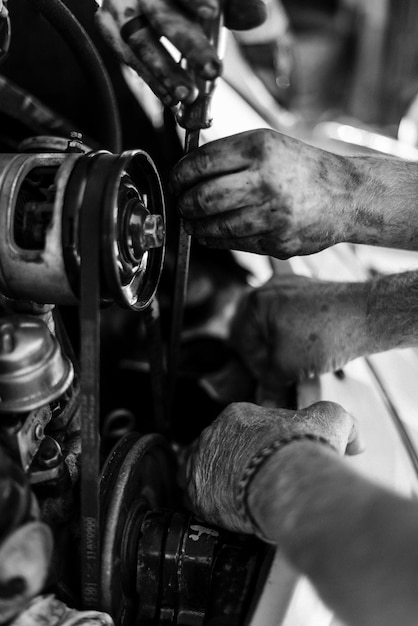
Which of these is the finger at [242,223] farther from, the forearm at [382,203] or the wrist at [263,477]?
the wrist at [263,477]

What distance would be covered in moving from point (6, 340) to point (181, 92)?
401mm

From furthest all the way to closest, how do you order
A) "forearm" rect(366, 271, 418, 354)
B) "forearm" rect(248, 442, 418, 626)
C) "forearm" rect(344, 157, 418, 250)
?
"forearm" rect(366, 271, 418, 354)
"forearm" rect(344, 157, 418, 250)
"forearm" rect(248, 442, 418, 626)

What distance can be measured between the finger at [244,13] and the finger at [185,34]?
0.39ft

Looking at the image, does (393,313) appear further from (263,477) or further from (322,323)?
(263,477)

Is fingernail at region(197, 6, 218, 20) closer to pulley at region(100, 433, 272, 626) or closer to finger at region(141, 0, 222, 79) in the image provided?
finger at region(141, 0, 222, 79)

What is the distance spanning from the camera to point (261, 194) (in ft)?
3.03

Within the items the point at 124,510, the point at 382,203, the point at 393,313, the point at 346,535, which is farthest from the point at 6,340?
the point at 393,313

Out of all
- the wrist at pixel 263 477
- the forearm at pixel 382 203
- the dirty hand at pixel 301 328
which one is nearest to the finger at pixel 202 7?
the forearm at pixel 382 203

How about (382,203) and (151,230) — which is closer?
(151,230)

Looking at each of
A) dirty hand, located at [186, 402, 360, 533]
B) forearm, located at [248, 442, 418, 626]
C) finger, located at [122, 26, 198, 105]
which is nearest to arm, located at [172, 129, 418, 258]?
finger, located at [122, 26, 198, 105]

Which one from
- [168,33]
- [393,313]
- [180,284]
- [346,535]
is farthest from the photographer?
[393,313]

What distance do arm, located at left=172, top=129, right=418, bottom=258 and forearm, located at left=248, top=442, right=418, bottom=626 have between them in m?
0.38

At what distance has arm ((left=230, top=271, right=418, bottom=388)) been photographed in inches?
49.4

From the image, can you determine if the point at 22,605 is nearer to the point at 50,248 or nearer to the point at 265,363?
the point at 50,248
